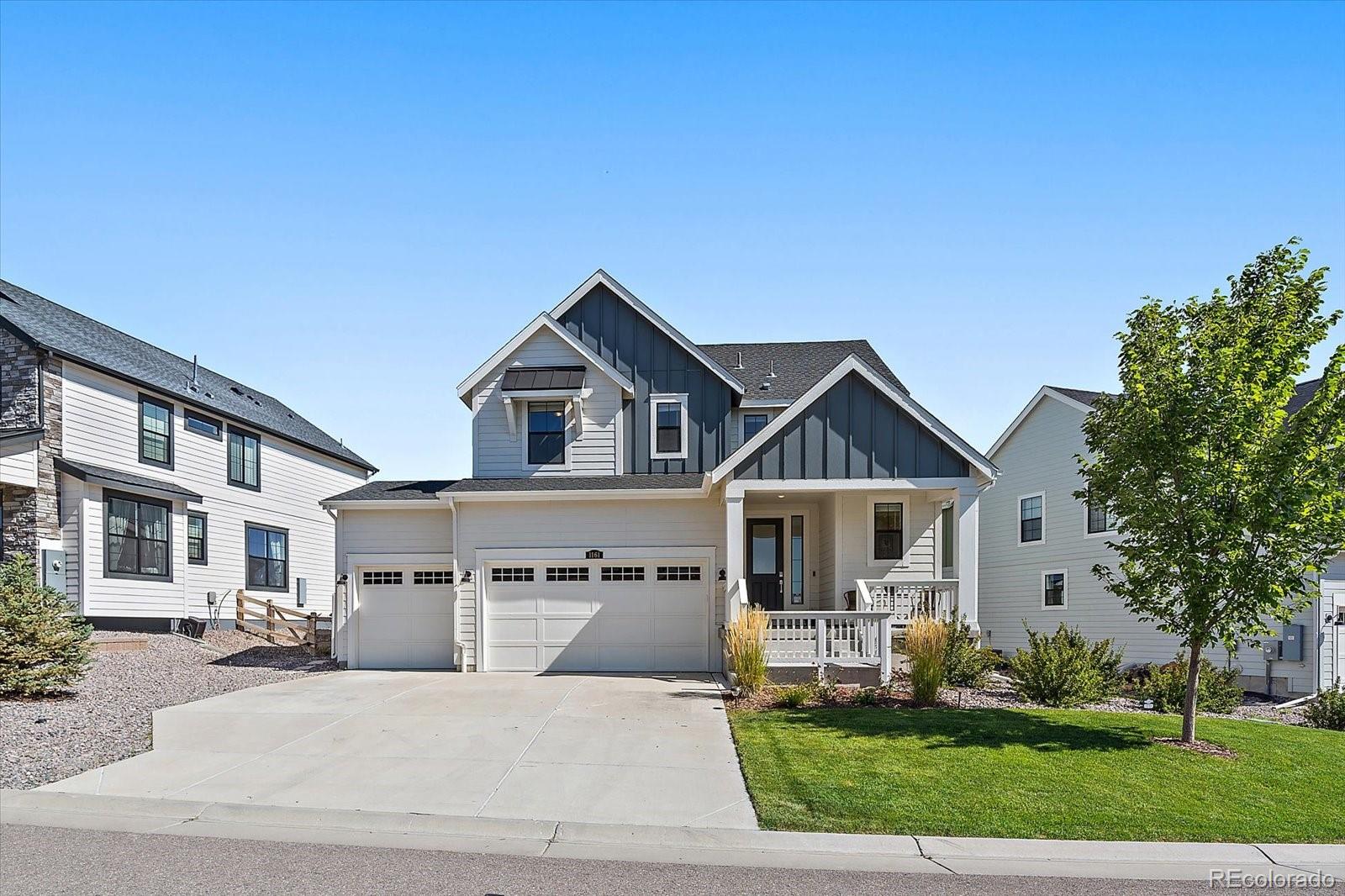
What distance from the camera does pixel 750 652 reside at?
13.9 m

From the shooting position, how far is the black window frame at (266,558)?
2645 centimetres

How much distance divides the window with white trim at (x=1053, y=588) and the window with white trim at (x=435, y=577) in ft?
51.2

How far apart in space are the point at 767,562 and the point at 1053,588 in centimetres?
934

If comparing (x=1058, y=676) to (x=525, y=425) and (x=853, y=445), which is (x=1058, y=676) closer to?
(x=853, y=445)

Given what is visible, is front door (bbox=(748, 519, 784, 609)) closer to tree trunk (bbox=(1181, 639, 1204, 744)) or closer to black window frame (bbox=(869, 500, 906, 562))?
black window frame (bbox=(869, 500, 906, 562))

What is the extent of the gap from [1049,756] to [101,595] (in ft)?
64.7

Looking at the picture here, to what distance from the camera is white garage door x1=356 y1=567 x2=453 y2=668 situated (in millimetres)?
19141

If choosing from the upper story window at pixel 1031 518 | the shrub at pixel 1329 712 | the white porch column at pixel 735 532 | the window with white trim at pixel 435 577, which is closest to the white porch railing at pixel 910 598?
the white porch column at pixel 735 532

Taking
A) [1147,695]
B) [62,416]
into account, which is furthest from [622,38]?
[62,416]

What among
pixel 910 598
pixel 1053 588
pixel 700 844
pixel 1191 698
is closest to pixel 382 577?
pixel 910 598

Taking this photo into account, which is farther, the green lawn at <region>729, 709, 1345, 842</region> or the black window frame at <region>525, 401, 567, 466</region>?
the black window frame at <region>525, 401, 567, 466</region>

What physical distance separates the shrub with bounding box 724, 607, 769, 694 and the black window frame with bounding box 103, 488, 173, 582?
15.0 m

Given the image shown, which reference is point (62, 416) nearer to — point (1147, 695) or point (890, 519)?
point (890, 519)

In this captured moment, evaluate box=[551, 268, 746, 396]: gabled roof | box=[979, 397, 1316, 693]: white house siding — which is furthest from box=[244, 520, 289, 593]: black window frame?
box=[979, 397, 1316, 693]: white house siding
